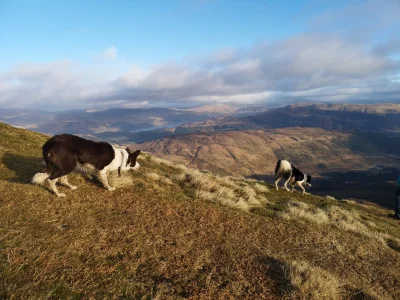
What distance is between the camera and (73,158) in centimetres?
856

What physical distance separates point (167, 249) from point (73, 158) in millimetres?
4794

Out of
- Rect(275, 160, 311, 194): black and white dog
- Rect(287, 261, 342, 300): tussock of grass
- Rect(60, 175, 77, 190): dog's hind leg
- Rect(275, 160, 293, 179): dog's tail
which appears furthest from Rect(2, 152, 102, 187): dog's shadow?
Rect(275, 160, 293, 179): dog's tail

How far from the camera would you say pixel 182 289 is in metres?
4.82

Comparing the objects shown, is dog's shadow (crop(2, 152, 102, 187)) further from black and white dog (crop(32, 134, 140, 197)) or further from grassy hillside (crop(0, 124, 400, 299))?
black and white dog (crop(32, 134, 140, 197))

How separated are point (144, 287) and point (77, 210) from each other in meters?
3.89

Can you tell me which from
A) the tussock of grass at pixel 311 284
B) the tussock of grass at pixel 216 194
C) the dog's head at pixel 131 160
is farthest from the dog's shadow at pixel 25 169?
the tussock of grass at pixel 311 284

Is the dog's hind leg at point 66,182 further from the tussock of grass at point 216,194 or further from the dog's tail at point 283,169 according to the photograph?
the dog's tail at point 283,169

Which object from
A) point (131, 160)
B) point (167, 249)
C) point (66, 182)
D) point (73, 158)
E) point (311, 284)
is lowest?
point (311, 284)

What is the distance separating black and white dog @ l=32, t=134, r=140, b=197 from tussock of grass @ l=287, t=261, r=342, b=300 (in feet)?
22.2

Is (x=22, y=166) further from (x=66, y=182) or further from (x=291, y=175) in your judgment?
(x=291, y=175)

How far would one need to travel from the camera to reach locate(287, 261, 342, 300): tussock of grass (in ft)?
17.0

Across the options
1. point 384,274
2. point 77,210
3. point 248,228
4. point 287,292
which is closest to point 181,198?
point 248,228

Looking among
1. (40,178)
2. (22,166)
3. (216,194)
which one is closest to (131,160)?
(40,178)

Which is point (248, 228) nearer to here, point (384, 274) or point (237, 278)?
point (237, 278)
